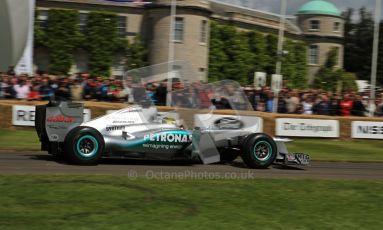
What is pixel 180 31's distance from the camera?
42344 millimetres

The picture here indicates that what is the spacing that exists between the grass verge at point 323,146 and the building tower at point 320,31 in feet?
126

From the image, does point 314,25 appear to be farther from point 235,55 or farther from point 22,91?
point 22,91

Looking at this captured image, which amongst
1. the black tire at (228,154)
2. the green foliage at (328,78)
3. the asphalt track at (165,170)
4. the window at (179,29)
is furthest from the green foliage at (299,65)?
the black tire at (228,154)

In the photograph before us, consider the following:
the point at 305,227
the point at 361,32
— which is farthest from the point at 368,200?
the point at 361,32

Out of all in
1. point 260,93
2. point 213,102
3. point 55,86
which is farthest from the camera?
point 260,93

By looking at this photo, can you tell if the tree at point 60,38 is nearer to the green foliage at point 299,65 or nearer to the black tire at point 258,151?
the green foliage at point 299,65

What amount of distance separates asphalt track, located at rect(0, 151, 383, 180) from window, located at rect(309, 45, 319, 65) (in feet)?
153

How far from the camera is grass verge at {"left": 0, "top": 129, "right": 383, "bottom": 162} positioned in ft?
46.9

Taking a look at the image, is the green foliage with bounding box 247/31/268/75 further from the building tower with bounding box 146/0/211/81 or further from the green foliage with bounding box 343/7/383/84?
the green foliage with bounding box 343/7/383/84

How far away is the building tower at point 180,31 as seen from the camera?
42.3 meters

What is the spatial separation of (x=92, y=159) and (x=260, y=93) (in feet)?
38.5

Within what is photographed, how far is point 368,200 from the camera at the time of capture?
8.16 metres

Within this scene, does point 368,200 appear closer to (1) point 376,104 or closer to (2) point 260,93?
(2) point 260,93

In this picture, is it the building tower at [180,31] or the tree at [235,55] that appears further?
the tree at [235,55]
